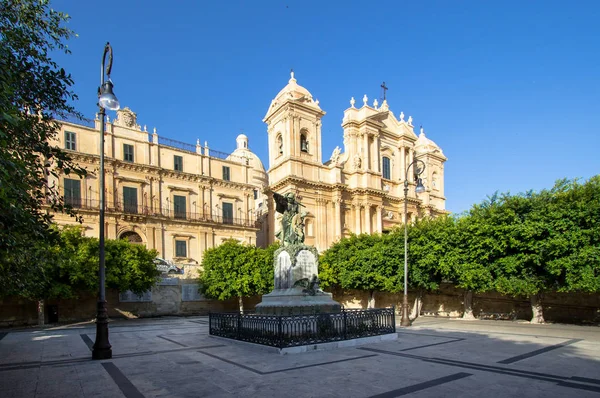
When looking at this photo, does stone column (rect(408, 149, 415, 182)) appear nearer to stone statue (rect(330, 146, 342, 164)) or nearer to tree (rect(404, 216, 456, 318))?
stone statue (rect(330, 146, 342, 164))

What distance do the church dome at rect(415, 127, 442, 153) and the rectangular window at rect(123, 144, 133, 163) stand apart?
Answer: 37840mm

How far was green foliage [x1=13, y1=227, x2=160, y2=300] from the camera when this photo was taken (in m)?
24.3

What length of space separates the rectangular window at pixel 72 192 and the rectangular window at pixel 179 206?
8049mm

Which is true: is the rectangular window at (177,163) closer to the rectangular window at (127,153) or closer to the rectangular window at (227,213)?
the rectangular window at (127,153)

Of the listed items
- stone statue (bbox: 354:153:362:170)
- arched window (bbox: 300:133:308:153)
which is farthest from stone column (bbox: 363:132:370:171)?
arched window (bbox: 300:133:308:153)

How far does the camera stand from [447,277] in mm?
24812

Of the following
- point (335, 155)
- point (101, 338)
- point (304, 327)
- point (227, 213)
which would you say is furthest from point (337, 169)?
point (101, 338)

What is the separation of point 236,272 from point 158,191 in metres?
11.8

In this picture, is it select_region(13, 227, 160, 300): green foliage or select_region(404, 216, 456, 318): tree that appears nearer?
select_region(404, 216, 456, 318): tree

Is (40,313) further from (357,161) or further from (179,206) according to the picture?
(357,161)

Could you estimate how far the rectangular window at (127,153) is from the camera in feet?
117

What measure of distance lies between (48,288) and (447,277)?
24075 mm

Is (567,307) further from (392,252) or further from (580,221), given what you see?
(392,252)

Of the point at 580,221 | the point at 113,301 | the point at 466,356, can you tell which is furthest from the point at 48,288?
the point at 580,221
